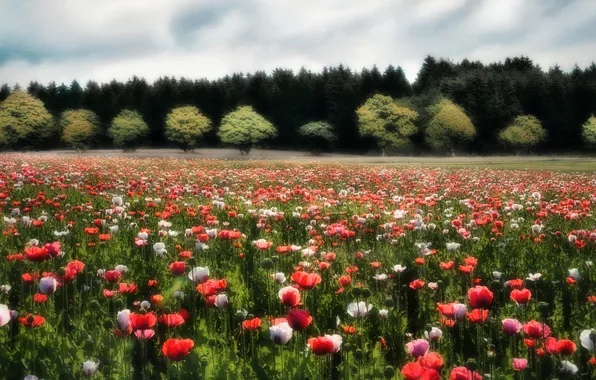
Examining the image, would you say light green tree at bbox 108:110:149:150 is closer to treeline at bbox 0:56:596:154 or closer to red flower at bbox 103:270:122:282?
treeline at bbox 0:56:596:154

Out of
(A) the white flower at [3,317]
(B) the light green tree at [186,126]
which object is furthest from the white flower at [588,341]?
(B) the light green tree at [186,126]

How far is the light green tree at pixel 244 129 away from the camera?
6288 cm

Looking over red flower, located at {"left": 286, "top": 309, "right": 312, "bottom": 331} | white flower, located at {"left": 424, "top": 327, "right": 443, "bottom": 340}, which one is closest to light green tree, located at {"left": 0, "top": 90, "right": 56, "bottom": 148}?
white flower, located at {"left": 424, "top": 327, "right": 443, "bottom": 340}

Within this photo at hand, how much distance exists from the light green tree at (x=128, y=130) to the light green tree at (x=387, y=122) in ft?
103

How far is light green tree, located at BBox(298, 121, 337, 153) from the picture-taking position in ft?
220

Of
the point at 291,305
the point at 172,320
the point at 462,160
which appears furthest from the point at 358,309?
the point at 462,160

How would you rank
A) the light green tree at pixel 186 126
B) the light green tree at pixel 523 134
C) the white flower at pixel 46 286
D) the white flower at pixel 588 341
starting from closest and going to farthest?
the white flower at pixel 588 341, the white flower at pixel 46 286, the light green tree at pixel 523 134, the light green tree at pixel 186 126

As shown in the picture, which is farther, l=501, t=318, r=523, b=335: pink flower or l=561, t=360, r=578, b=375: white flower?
l=501, t=318, r=523, b=335: pink flower

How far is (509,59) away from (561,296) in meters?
98.8

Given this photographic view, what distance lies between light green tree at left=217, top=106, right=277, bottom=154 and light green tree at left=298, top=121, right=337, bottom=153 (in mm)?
5351

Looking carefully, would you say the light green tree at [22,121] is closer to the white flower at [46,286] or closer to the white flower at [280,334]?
the white flower at [46,286]

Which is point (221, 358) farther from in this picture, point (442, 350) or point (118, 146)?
point (118, 146)

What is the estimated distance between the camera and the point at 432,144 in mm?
61094

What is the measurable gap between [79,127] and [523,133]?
62.2 m
